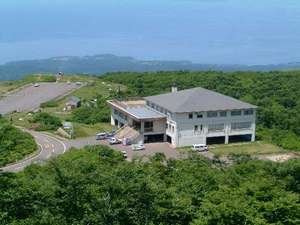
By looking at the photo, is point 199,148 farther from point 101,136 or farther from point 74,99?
point 74,99

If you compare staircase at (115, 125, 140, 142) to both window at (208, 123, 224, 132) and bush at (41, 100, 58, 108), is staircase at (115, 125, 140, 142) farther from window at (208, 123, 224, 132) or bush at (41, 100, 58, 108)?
bush at (41, 100, 58, 108)

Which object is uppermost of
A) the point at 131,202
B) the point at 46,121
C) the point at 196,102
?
the point at 131,202

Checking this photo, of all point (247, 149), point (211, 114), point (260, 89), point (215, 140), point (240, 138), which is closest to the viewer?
point (247, 149)

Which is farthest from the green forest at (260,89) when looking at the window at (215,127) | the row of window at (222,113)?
the window at (215,127)

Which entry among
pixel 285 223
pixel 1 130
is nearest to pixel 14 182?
pixel 285 223

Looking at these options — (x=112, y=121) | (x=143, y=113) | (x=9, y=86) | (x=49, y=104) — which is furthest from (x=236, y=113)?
(x=9, y=86)

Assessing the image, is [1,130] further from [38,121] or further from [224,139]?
[224,139]

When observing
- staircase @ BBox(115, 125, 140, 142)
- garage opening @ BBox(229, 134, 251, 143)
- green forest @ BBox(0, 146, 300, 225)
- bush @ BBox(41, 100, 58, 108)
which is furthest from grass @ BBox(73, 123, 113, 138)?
green forest @ BBox(0, 146, 300, 225)
